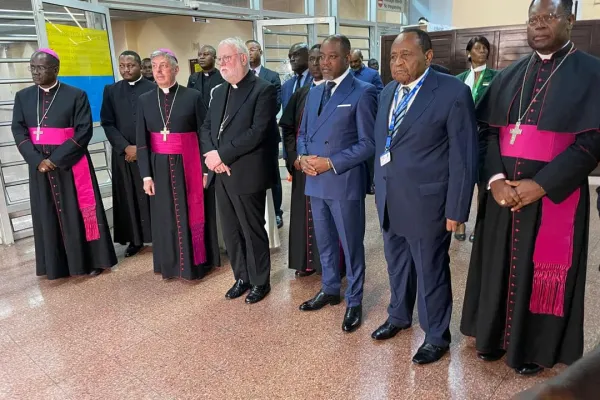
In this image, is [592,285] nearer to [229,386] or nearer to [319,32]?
[229,386]

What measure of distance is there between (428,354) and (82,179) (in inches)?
110

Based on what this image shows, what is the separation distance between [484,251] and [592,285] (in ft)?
4.90

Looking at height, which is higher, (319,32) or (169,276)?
(319,32)

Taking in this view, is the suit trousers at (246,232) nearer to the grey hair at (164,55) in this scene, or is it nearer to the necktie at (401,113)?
the grey hair at (164,55)

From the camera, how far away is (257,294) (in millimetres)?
3205

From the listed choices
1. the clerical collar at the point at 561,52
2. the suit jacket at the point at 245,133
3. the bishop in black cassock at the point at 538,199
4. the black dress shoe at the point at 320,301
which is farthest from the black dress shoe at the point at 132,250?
the clerical collar at the point at 561,52

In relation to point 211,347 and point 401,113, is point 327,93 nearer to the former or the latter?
point 401,113

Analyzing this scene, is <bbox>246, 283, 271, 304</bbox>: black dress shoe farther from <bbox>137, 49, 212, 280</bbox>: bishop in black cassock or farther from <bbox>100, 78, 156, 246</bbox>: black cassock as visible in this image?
<bbox>100, 78, 156, 246</bbox>: black cassock

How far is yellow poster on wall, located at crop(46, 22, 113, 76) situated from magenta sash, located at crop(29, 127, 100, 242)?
1157 millimetres

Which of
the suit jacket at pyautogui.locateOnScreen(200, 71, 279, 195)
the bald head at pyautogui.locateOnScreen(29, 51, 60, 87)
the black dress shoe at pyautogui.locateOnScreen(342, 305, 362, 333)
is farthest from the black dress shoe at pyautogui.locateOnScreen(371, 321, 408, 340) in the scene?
the bald head at pyautogui.locateOnScreen(29, 51, 60, 87)

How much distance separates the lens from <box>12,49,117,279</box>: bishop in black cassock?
135 inches

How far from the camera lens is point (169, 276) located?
359 cm

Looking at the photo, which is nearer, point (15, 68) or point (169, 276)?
point (169, 276)

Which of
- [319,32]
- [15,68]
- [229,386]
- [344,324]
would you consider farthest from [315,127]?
[15,68]
